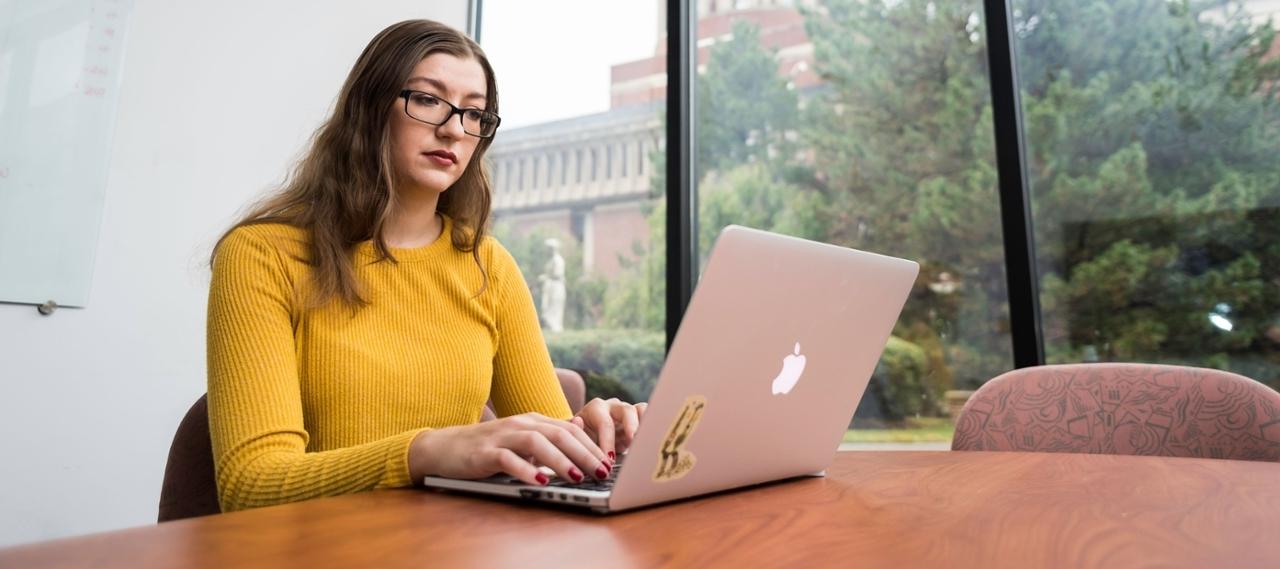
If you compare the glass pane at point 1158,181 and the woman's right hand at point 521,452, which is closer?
the woman's right hand at point 521,452

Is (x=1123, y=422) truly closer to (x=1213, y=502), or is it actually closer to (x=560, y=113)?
(x=1213, y=502)

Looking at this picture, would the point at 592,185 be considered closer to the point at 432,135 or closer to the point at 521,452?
the point at 432,135

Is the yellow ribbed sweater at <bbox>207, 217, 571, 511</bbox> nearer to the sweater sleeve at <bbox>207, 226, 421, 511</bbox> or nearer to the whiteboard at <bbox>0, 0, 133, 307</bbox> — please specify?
the sweater sleeve at <bbox>207, 226, 421, 511</bbox>

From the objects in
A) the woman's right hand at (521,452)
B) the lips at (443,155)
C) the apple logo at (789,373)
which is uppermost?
the lips at (443,155)

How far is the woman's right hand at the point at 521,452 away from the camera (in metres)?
0.68

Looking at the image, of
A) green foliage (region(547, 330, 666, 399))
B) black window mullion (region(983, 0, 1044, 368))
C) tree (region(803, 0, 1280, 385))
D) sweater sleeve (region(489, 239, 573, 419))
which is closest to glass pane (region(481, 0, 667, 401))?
green foliage (region(547, 330, 666, 399))

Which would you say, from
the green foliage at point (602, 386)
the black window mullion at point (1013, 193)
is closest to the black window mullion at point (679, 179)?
the green foliage at point (602, 386)

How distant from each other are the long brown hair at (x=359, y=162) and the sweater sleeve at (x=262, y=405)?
0.31 ft

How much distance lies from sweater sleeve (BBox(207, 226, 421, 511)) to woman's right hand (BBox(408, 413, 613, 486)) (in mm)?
79

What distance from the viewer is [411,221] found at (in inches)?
52.7

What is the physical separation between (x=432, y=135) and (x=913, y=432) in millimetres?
1696

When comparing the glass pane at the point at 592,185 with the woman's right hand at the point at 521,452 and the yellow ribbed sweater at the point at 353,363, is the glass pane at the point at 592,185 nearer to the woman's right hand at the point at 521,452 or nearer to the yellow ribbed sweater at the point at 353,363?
the yellow ribbed sweater at the point at 353,363

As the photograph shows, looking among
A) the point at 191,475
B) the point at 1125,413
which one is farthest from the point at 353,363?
the point at 1125,413

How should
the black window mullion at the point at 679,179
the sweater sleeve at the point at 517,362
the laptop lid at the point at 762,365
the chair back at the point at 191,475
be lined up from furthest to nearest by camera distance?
1. the black window mullion at the point at 679,179
2. the sweater sleeve at the point at 517,362
3. the chair back at the point at 191,475
4. the laptop lid at the point at 762,365
